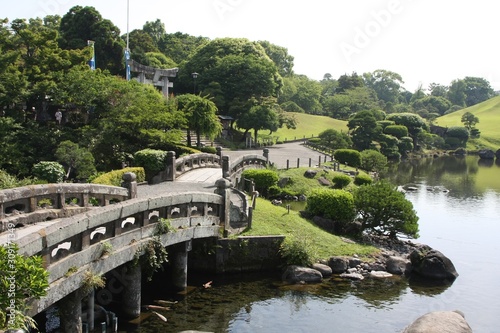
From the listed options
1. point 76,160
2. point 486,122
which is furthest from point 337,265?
point 486,122

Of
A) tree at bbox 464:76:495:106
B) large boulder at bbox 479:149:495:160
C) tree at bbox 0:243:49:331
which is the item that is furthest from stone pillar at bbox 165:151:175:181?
tree at bbox 464:76:495:106

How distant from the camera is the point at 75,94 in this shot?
110ft

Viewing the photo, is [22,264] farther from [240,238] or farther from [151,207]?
[240,238]

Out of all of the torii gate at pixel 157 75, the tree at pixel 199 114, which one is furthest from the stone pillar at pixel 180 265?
the torii gate at pixel 157 75

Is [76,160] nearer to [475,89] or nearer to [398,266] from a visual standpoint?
[398,266]

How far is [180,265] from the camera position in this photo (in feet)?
66.1

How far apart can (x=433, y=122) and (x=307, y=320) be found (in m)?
102

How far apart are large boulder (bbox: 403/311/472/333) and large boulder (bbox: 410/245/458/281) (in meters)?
6.78

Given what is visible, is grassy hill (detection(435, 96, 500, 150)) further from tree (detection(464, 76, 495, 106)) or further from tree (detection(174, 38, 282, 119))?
tree (detection(174, 38, 282, 119))

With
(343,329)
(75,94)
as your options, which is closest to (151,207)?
(343,329)

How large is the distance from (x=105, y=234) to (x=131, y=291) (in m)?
3.00

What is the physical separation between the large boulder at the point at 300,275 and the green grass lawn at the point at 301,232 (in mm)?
1621

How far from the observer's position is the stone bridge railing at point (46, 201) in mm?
15258

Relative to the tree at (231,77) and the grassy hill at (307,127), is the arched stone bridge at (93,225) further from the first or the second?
the grassy hill at (307,127)
